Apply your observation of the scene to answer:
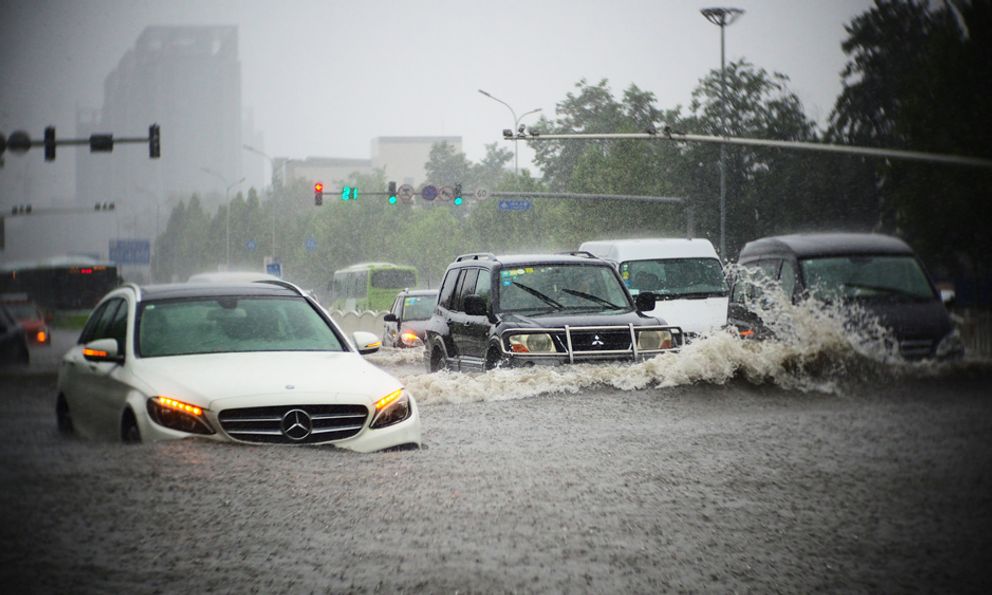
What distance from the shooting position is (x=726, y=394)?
42.8 feet

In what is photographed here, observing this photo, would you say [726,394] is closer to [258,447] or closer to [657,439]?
[657,439]

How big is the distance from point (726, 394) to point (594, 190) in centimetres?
4080

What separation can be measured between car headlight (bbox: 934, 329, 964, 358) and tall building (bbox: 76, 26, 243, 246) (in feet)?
24.3

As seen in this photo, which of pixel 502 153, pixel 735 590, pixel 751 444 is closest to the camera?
pixel 735 590

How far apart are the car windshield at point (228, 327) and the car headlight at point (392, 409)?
1072 millimetres

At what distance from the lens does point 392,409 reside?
26.9 feet

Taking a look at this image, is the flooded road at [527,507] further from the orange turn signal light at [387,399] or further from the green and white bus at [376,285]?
the green and white bus at [376,285]

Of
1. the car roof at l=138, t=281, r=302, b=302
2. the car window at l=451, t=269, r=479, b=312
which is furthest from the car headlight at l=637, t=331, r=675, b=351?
the car roof at l=138, t=281, r=302, b=302

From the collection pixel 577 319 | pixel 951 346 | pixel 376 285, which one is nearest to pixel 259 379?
pixel 577 319

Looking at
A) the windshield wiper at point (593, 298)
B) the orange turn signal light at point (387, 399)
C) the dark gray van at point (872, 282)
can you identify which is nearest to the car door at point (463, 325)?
the windshield wiper at point (593, 298)

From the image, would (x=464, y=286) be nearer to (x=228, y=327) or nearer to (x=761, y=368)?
(x=761, y=368)

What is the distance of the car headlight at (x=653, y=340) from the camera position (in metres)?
13.6

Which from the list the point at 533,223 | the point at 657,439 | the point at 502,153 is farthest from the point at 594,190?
the point at 502,153

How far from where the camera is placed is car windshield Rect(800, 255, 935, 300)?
14.0 m
